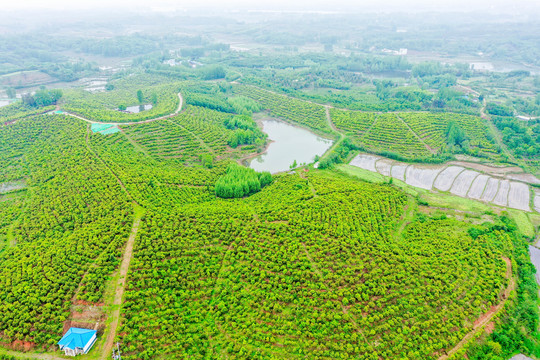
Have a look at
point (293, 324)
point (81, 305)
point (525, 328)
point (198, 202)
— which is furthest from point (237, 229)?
point (525, 328)

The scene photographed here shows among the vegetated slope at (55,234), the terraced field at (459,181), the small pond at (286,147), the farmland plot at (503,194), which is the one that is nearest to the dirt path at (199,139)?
the small pond at (286,147)

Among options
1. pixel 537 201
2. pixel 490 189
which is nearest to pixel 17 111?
pixel 490 189

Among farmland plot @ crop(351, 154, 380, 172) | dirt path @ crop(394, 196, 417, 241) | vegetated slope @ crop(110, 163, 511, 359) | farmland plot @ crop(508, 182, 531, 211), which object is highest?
vegetated slope @ crop(110, 163, 511, 359)

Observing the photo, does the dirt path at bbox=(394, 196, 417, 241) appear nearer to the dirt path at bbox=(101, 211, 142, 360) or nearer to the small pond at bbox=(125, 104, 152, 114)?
the dirt path at bbox=(101, 211, 142, 360)

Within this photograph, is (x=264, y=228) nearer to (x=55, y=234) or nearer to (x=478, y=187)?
(x=55, y=234)

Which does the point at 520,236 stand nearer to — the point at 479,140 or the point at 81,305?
the point at 479,140

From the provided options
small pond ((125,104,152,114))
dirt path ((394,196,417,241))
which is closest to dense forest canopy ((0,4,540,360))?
dirt path ((394,196,417,241))

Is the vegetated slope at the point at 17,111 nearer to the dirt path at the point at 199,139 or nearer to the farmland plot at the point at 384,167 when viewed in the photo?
the dirt path at the point at 199,139
